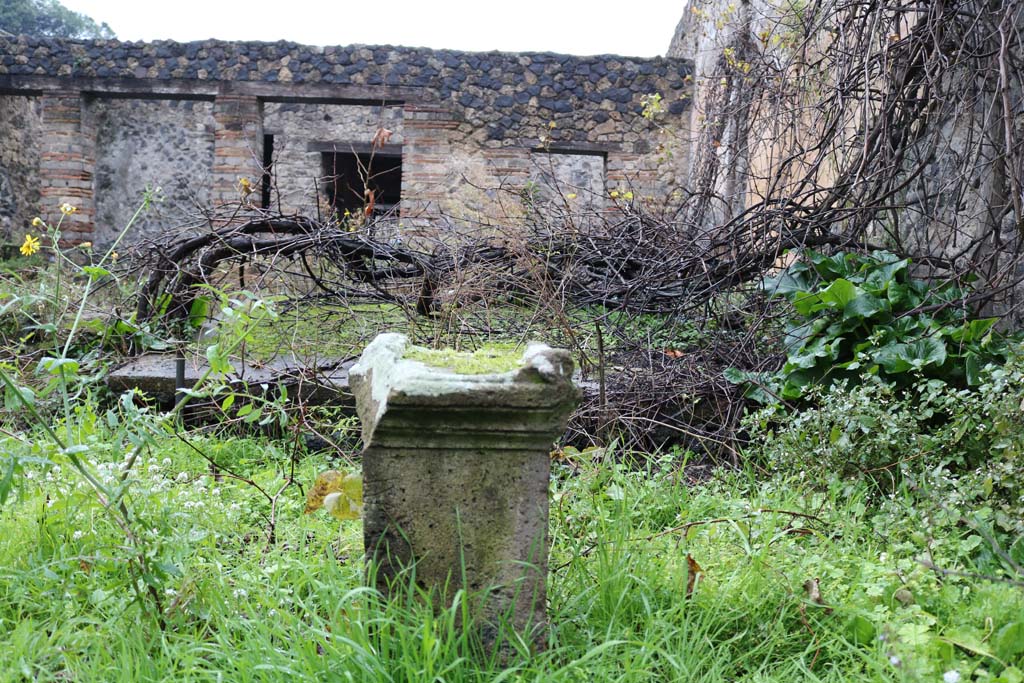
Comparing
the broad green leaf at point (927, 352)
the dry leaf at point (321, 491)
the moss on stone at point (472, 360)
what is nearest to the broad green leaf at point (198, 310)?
the dry leaf at point (321, 491)

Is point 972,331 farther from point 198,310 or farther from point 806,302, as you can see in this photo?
point 198,310

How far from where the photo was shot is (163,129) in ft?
42.2

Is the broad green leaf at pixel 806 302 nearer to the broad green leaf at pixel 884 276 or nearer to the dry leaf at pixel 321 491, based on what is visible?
the broad green leaf at pixel 884 276

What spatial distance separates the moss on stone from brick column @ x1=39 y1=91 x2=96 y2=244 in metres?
9.89

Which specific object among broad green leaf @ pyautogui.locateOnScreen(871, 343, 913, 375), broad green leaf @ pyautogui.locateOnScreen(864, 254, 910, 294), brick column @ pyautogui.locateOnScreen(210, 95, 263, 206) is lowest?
broad green leaf @ pyautogui.locateOnScreen(871, 343, 913, 375)

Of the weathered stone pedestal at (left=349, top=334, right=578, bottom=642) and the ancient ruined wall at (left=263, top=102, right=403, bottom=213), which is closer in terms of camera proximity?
the weathered stone pedestal at (left=349, top=334, right=578, bottom=642)

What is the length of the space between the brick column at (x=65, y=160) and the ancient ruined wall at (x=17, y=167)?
4.95 feet

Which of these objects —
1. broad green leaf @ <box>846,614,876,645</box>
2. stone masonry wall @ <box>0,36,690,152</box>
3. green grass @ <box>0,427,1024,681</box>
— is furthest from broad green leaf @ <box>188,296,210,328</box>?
stone masonry wall @ <box>0,36,690,152</box>

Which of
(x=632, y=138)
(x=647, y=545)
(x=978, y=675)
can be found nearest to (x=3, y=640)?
(x=647, y=545)

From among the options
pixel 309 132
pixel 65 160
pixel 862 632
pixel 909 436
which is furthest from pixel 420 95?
pixel 862 632

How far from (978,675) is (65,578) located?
2.36 metres

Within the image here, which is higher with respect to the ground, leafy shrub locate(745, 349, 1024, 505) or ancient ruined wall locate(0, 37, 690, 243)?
ancient ruined wall locate(0, 37, 690, 243)

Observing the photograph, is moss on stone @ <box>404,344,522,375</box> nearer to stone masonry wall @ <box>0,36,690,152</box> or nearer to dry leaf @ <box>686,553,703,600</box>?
dry leaf @ <box>686,553,703,600</box>

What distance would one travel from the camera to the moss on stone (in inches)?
76.5
